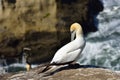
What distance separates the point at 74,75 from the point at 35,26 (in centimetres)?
1005

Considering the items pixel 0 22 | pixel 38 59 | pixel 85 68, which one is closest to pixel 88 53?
pixel 38 59

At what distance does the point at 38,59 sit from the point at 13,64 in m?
1.15

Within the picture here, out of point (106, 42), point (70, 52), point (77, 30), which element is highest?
point (77, 30)

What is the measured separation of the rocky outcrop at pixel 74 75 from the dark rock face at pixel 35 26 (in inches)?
327

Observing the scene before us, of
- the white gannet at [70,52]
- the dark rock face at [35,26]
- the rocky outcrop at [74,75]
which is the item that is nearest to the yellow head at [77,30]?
the white gannet at [70,52]

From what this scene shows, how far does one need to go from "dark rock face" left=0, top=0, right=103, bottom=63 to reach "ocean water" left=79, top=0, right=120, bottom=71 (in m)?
1.31

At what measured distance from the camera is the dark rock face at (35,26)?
2188 centimetres

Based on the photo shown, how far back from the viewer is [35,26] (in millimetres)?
22281

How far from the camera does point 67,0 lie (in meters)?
24.2

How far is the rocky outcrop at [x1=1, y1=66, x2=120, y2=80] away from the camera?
12.3 metres

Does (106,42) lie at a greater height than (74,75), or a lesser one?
lesser

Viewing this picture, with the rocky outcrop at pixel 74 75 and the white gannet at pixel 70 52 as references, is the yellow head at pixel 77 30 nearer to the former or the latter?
the white gannet at pixel 70 52

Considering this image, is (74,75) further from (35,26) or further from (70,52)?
(35,26)

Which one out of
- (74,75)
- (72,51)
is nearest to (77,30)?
(72,51)
